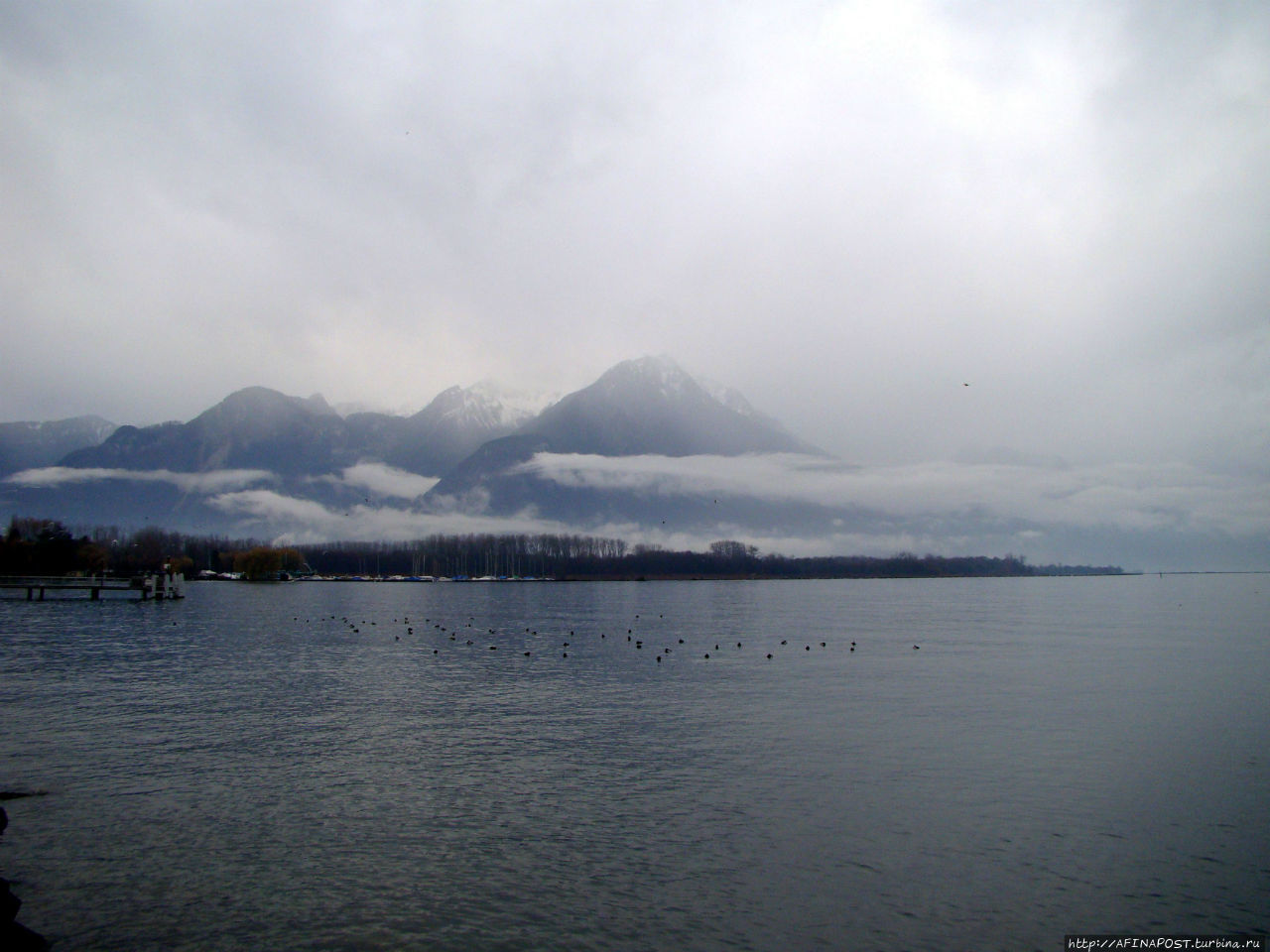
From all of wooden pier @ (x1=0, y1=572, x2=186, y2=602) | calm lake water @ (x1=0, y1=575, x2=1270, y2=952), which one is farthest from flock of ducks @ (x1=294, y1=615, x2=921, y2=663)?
wooden pier @ (x1=0, y1=572, x2=186, y2=602)

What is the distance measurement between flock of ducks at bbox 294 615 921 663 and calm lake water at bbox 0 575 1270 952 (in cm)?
1261

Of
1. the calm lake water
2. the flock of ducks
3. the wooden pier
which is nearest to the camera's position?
the calm lake water

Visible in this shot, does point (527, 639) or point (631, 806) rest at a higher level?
point (631, 806)

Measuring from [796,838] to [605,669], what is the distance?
110ft

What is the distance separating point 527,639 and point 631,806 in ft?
174

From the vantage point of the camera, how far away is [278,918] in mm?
16766

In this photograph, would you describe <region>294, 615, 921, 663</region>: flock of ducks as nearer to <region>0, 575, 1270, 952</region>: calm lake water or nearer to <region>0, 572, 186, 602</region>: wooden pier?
<region>0, 575, 1270, 952</region>: calm lake water

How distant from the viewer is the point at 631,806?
23812 mm

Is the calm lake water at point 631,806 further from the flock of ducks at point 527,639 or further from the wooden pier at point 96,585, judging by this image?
the wooden pier at point 96,585

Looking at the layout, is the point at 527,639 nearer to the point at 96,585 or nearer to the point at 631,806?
the point at 631,806

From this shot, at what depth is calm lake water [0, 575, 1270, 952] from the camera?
17000 mm

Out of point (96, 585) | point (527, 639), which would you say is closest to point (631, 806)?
point (527, 639)

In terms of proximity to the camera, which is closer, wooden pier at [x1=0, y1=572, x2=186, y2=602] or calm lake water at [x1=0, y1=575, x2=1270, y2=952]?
calm lake water at [x1=0, y1=575, x2=1270, y2=952]

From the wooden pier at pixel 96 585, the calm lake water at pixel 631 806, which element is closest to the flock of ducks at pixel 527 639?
the calm lake water at pixel 631 806
